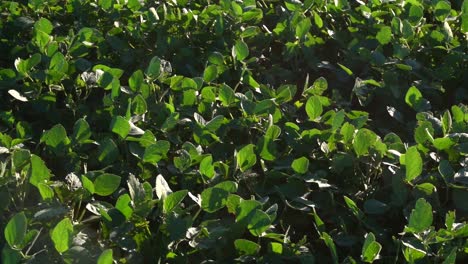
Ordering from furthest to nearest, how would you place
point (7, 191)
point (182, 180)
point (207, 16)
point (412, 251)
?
point (207, 16), point (182, 180), point (7, 191), point (412, 251)

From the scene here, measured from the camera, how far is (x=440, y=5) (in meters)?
2.81

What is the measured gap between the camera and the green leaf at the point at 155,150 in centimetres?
205

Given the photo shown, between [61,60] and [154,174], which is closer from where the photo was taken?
[154,174]

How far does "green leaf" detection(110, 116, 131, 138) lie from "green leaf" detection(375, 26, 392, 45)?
Result: 3.44 ft

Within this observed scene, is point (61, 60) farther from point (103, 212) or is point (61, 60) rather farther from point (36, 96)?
point (103, 212)

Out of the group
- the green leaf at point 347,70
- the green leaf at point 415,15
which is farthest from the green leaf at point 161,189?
the green leaf at point 415,15

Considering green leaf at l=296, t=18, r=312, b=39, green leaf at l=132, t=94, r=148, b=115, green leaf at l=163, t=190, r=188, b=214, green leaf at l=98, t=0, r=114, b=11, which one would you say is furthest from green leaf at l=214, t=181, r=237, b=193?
green leaf at l=98, t=0, r=114, b=11

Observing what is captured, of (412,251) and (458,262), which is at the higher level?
(412,251)

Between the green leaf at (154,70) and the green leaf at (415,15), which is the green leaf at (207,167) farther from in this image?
the green leaf at (415,15)

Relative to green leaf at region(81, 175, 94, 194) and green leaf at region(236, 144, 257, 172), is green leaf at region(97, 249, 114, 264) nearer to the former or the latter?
green leaf at region(81, 175, 94, 194)

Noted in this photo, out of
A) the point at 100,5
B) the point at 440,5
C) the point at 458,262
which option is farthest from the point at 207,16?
the point at 458,262

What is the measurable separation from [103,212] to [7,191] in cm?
27

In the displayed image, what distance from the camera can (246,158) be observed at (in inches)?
81.0

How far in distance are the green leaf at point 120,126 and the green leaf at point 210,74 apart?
0.45 metres
